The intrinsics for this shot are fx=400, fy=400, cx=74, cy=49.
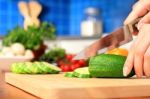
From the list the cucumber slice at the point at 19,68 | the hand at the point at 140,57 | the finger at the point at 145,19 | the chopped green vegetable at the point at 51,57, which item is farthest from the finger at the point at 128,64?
the chopped green vegetable at the point at 51,57

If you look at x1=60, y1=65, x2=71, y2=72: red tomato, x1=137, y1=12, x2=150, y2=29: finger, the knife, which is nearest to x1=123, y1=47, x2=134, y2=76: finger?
x1=137, y1=12, x2=150, y2=29: finger

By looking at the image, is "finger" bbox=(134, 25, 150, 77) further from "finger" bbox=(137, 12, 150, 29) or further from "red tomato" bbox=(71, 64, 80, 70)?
"red tomato" bbox=(71, 64, 80, 70)

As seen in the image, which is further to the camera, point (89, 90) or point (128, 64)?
point (128, 64)

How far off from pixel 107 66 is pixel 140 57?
0.41 ft

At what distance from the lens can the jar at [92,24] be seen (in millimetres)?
3373

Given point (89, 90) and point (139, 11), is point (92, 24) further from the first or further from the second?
point (89, 90)

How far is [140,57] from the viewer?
0.99 m

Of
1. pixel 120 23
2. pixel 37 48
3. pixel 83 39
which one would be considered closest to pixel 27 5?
pixel 83 39

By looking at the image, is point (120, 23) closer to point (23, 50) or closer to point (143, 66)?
point (23, 50)

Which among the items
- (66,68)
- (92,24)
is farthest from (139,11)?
(92,24)

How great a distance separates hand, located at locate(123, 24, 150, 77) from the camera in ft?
3.24

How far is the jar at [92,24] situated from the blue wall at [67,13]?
125 millimetres

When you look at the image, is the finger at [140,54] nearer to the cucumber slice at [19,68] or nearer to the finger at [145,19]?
the finger at [145,19]

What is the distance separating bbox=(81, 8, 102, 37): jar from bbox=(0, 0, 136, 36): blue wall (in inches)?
4.9
